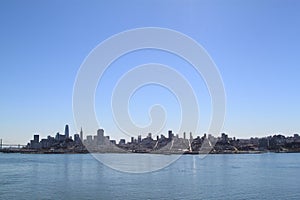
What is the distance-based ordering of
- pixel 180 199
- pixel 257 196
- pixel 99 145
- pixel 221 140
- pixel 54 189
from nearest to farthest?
pixel 180 199 < pixel 257 196 < pixel 54 189 < pixel 99 145 < pixel 221 140

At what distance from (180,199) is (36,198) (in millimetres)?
11300

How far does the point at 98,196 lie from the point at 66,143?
158 meters

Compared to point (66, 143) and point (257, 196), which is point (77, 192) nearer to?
point (257, 196)

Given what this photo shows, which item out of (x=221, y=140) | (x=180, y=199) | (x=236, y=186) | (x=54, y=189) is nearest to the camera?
(x=180, y=199)

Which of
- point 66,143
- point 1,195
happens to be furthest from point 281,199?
point 66,143

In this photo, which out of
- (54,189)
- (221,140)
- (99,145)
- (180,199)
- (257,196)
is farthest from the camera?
(221,140)

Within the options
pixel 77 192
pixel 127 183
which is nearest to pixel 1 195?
pixel 77 192

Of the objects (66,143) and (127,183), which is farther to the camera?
(66,143)

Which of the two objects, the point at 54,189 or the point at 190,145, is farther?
the point at 190,145

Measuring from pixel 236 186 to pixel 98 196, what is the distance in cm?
1447

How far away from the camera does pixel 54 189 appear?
33.4 m

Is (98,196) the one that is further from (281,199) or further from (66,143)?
(66,143)

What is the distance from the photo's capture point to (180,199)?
2828 cm

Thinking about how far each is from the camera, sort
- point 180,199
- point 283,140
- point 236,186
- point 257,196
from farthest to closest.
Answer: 1. point 283,140
2. point 236,186
3. point 257,196
4. point 180,199
